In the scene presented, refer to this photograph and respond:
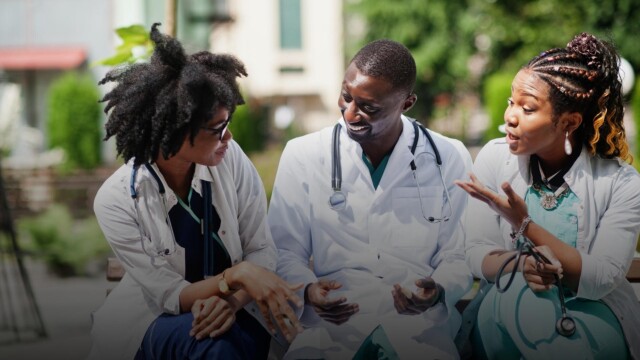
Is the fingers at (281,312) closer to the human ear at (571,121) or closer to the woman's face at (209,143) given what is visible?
the woman's face at (209,143)

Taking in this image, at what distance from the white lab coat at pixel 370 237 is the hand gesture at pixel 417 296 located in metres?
0.04

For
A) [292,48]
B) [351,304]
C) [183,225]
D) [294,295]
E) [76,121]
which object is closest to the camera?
[294,295]

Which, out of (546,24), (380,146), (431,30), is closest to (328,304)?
(380,146)

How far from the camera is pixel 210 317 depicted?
305 cm

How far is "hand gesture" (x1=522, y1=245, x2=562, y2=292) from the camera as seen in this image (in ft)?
9.96

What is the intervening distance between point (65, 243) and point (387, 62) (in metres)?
8.55

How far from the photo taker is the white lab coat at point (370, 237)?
328 cm

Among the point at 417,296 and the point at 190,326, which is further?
the point at 417,296

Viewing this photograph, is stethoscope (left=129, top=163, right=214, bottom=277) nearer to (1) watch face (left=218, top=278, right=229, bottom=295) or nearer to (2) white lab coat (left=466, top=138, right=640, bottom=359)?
(1) watch face (left=218, top=278, right=229, bottom=295)

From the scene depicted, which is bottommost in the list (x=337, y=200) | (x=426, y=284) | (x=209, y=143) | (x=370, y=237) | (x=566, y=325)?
(x=566, y=325)

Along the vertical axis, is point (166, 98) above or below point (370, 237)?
above

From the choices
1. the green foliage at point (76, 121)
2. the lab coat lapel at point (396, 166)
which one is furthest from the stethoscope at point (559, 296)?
the green foliage at point (76, 121)

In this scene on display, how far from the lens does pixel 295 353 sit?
128 inches

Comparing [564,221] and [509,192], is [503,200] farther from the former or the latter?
[564,221]
